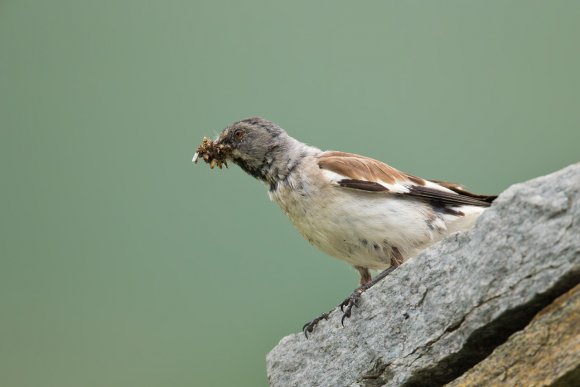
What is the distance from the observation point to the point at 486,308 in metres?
2.63

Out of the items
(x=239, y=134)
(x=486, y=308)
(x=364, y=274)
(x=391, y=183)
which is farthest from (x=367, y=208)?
(x=486, y=308)

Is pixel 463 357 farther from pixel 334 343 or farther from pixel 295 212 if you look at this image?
pixel 295 212

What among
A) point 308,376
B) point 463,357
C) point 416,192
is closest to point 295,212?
point 416,192

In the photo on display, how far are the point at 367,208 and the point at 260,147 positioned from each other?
88 cm

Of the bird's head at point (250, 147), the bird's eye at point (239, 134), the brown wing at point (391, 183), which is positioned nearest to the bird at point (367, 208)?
the brown wing at point (391, 183)

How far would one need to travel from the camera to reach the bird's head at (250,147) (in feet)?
14.4

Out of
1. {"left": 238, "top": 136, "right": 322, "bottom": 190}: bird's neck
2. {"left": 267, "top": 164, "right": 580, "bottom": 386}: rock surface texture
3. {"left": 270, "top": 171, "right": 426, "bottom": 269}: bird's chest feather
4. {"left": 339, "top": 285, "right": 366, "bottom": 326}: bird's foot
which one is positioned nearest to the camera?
{"left": 267, "top": 164, "right": 580, "bottom": 386}: rock surface texture

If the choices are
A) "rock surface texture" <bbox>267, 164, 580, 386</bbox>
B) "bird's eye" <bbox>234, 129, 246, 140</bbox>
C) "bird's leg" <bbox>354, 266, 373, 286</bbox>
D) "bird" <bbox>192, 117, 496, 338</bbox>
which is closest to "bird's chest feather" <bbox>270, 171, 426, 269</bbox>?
"bird" <bbox>192, 117, 496, 338</bbox>

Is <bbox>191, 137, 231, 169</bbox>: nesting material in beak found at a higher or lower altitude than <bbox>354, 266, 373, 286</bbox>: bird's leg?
higher

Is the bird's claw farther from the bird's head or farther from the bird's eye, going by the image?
the bird's eye

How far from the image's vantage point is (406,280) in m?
3.04

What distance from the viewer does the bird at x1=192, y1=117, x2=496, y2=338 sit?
148 inches

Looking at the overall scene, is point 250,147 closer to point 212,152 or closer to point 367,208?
point 212,152

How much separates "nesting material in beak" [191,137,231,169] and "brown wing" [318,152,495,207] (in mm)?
680
